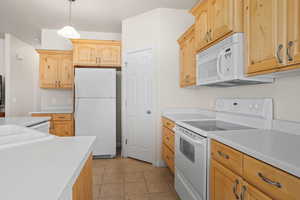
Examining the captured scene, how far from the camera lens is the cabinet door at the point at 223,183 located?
99 centimetres

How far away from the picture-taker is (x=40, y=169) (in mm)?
612

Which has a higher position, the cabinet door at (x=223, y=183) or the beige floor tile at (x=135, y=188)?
the cabinet door at (x=223, y=183)

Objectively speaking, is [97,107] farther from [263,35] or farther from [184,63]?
[263,35]

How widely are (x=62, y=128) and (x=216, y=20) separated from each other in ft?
11.1

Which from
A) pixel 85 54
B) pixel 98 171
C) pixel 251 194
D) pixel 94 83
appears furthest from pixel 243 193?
pixel 85 54

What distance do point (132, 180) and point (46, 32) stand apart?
12.8ft

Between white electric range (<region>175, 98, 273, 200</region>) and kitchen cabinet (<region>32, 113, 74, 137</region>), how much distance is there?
2.54 metres

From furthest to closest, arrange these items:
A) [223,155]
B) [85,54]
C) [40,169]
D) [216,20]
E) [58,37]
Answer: [58,37] → [85,54] → [216,20] → [223,155] → [40,169]

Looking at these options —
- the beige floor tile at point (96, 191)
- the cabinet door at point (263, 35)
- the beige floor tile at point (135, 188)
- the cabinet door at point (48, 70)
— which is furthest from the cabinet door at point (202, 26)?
the cabinet door at point (48, 70)

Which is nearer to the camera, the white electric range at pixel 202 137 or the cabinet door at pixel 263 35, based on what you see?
the cabinet door at pixel 263 35

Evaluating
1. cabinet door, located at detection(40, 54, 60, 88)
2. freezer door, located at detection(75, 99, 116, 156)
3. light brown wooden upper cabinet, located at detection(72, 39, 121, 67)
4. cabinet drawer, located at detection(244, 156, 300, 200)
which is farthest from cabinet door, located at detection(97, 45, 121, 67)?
cabinet drawer, located at detection(244, 156, 300, 200)

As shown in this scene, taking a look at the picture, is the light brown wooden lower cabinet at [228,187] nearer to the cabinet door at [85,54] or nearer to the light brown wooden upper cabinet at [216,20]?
the light brown wooden upper cabinet at [216,20]

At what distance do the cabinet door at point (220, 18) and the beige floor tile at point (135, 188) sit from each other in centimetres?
197

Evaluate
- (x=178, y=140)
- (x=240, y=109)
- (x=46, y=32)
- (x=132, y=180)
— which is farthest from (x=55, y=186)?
(x=46, y=32)
